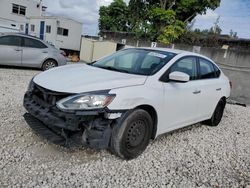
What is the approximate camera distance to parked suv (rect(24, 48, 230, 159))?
10.7 ft

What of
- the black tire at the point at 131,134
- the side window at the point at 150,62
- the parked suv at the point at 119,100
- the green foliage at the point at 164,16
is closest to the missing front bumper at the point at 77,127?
the parked suv at the point at 119,100

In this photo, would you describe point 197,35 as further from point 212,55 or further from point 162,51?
point 162,51

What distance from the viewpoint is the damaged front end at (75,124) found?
321 centimetres

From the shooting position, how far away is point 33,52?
33.4 feet

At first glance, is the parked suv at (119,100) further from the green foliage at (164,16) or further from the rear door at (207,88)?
the green foliage at (164,16)

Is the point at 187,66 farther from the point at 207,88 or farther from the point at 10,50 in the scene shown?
the point at 10,50

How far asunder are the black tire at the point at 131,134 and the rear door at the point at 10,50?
7.53 m

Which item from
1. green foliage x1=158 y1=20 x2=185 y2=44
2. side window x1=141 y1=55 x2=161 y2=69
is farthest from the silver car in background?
green foliage x1=158 y1=20 x2=185 y2=44

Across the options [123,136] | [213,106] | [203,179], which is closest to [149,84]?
[123,136]

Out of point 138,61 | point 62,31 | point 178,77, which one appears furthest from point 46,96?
point 62,31

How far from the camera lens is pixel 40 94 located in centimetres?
378

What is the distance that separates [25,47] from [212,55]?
852cm

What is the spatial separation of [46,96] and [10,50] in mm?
7039

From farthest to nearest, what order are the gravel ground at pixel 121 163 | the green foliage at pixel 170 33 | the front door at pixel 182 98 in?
the green foliage at pixel 170 33
the front door at pixel 182 98
the gravel ground at pixel 121 163
